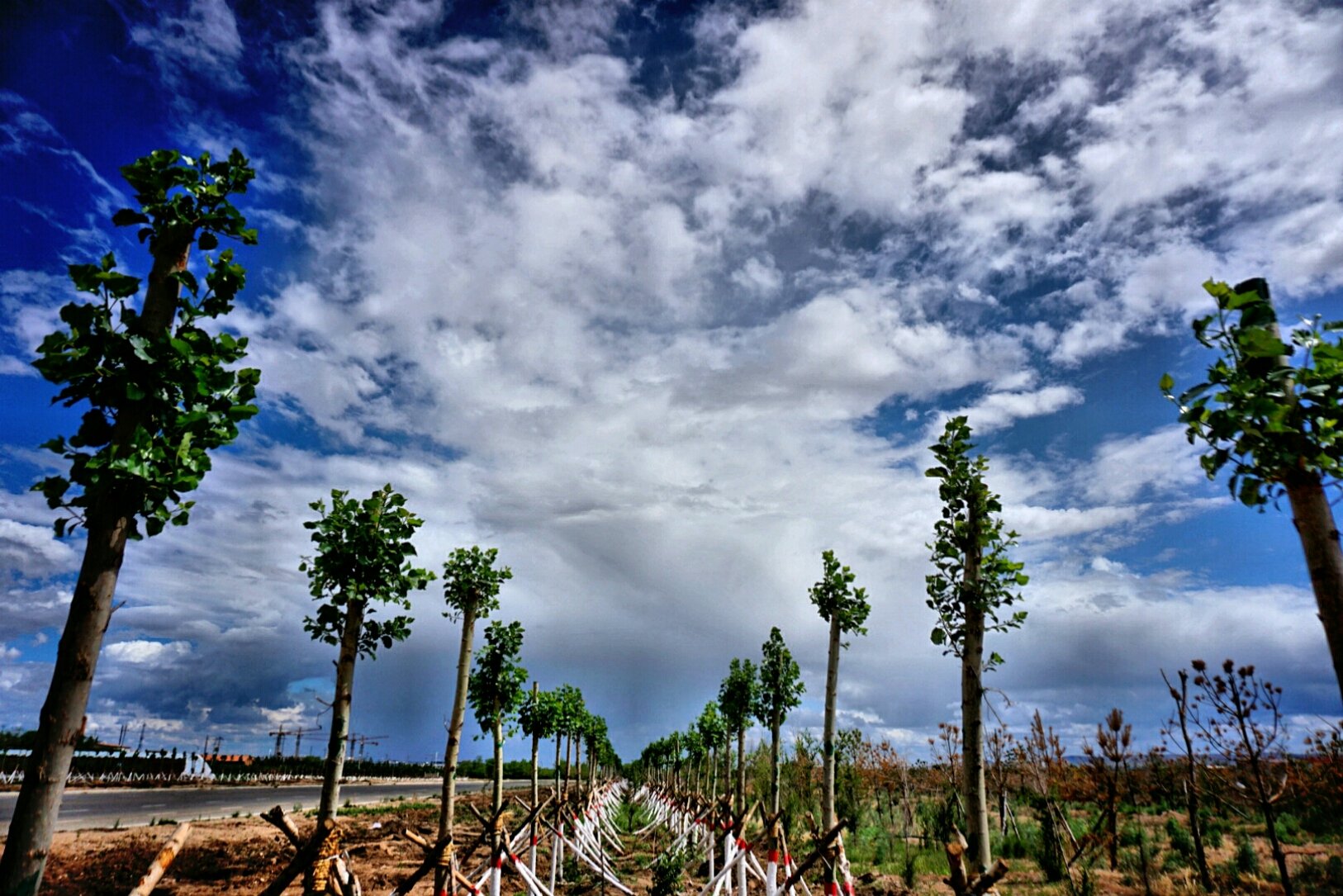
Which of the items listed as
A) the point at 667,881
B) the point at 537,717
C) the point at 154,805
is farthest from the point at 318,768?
the point at 667,881

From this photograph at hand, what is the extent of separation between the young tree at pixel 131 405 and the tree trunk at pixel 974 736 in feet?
24.2

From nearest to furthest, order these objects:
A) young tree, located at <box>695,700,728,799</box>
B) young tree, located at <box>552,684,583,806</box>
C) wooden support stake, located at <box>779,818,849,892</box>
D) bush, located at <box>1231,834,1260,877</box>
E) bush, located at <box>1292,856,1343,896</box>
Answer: wooden support stake, located at <box>779,818,849,892</box>
bush, located at <box>1292,856,1343,896</box>
bush, located at <box>1231,834,1260,877</box>
young tree, located at <box>552,684,583,806</box>
young tree, located at <box>695,700,728,799</box>

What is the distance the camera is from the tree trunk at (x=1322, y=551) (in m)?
3.09

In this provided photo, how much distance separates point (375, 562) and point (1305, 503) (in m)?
8.97

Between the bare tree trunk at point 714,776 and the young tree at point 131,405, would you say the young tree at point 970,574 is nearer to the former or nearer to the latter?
the young tree at point 131,405

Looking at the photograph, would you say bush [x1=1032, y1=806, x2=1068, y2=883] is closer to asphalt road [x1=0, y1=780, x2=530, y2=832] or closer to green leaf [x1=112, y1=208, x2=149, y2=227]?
green leaf [x1=112, y1=208, x2=149, y2=227]

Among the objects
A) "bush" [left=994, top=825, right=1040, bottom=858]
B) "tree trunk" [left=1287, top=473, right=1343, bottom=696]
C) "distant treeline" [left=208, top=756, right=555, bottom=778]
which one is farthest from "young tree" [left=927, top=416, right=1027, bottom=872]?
"distant treeline" [left=208, top=756, right=555, bottom=778]

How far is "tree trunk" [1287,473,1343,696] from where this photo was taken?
10.1ft

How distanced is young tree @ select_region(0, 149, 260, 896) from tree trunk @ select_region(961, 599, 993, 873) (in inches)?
290

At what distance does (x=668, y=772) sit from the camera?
58406mm

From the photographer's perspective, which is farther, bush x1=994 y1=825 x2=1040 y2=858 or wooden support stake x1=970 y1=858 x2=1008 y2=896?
bush x1=994 y1=825 x2=1040 y2=858

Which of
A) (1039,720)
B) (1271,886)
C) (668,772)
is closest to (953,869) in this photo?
(1271,886)

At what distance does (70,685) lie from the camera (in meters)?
3.40

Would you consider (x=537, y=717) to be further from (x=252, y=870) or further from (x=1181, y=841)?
(x=1181, y=841)
